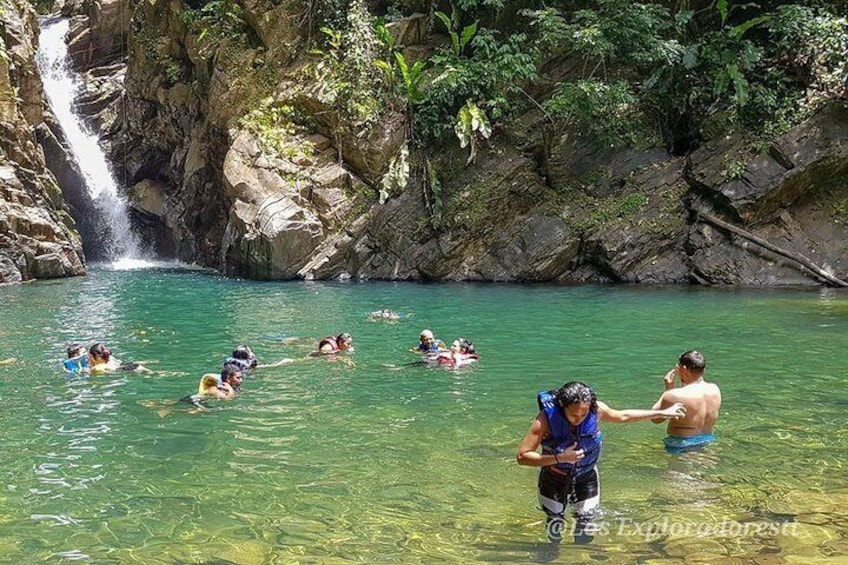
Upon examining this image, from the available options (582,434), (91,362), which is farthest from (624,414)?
(91,362)

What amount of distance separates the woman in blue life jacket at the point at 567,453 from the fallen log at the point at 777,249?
21216 mm

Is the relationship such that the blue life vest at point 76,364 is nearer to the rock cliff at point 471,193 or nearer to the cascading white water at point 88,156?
the rock cliff at point 471,193

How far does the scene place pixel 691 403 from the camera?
25.2 feet

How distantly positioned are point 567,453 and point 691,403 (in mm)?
2660

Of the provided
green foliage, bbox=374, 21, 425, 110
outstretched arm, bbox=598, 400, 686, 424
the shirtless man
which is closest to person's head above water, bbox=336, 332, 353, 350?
the shirtless man

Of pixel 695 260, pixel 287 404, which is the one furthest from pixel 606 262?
pixel 287 404

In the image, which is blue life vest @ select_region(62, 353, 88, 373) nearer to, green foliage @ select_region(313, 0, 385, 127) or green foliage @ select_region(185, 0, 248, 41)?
green foliage @ select_region(313, 0, 385, 127)

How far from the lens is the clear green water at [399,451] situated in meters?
5.93

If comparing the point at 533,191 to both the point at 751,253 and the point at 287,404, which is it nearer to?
the point at 751,253

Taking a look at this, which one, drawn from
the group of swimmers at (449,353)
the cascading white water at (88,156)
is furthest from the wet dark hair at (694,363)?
the cascading white water at (88,156)

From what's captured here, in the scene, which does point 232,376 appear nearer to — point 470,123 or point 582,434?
point 582,434

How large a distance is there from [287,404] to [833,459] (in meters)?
6.97

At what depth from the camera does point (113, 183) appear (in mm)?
39906

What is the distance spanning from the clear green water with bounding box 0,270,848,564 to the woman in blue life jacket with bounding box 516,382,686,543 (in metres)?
0.22
